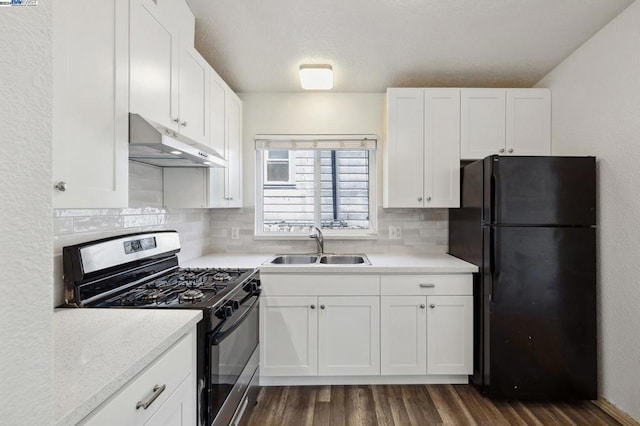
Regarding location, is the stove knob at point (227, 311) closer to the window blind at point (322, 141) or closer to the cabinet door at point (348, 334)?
the cabinet door at point (348, 334)

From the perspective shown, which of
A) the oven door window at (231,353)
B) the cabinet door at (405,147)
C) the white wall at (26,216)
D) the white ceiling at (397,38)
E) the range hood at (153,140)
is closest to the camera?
the white wall at (26,216)

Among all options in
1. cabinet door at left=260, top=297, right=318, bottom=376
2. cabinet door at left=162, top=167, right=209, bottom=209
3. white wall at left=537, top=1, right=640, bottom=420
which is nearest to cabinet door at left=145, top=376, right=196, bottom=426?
cabinet door at left=260, top=297, right=318, bottom=376

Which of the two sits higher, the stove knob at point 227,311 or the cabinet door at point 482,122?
the cabinet door at point 482,122

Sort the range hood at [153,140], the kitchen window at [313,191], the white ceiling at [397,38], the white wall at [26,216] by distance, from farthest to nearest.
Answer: the kitchen window at [313,191], the white ceiling at [397,38], the range hood at [153,140], the white wall at [26,216]

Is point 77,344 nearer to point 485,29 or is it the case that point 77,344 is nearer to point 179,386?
point 179,386

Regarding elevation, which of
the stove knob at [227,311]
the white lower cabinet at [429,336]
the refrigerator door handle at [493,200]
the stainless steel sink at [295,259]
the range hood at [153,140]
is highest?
the range hood at [153,140]

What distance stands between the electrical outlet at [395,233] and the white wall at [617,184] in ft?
4.63

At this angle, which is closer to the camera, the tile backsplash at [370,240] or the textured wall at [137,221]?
the textured wall at [137,221]

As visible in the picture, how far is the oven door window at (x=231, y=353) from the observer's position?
4.65 ft

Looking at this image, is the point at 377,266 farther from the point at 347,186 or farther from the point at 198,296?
the point at 198,296

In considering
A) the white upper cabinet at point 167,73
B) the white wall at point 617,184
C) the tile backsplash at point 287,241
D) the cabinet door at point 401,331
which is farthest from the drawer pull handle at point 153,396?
the white wall at point 617,184

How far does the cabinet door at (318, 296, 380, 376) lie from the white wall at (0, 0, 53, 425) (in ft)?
6.36

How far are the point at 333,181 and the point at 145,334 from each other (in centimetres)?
228

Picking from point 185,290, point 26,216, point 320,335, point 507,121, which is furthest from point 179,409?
point 507,121
